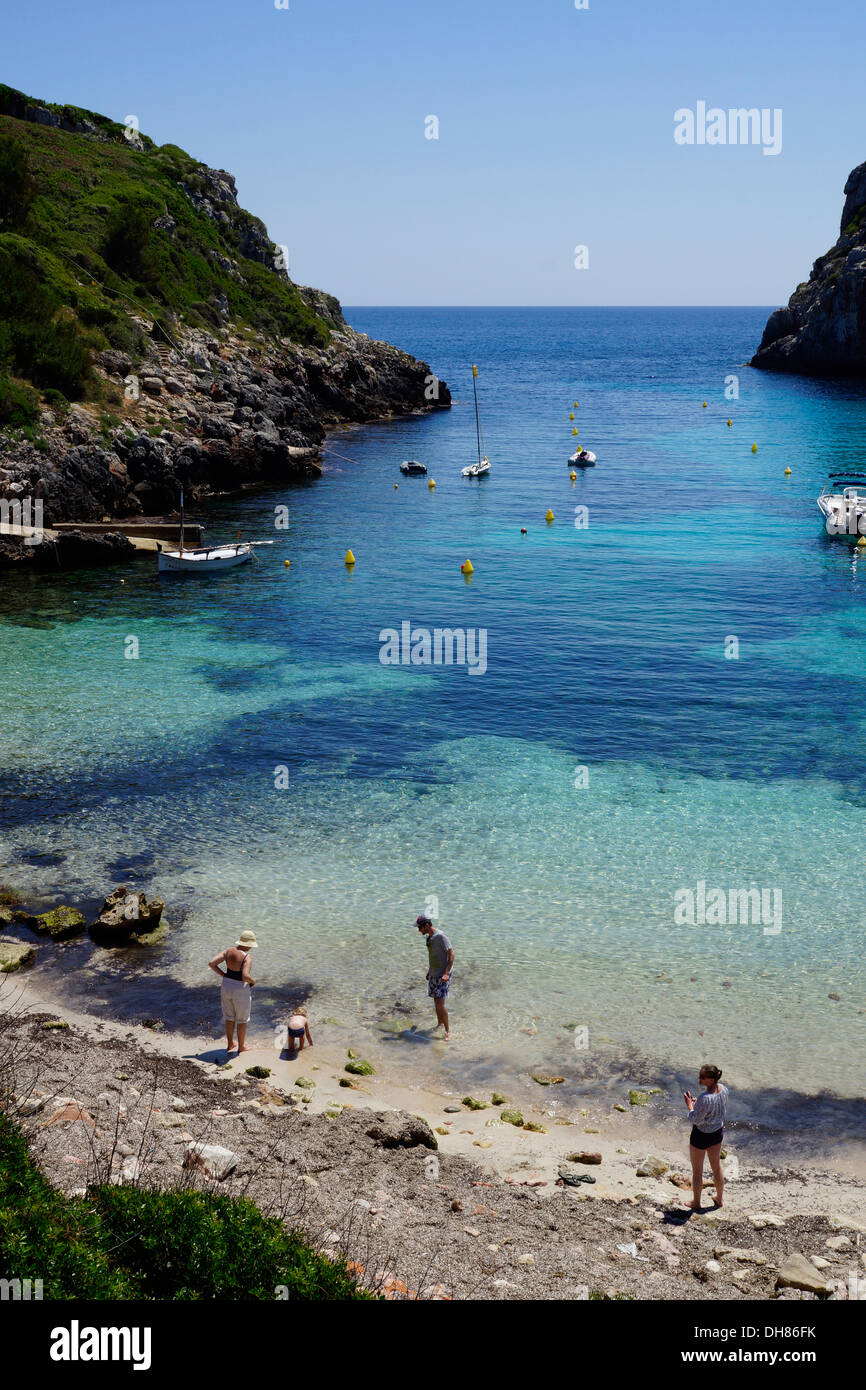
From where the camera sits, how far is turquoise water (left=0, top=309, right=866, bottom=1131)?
2047 cm

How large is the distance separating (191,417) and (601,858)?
184ft

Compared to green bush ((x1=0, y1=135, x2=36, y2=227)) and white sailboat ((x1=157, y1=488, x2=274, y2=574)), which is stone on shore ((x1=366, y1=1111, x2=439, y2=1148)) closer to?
white sailboat ((x1=157, y1=488, x2=274, y2=574))

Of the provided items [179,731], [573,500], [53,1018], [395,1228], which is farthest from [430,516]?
[395,1228]

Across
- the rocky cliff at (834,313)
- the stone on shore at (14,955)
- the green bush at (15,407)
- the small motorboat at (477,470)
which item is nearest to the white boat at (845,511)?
the small motorboat at (477,470)

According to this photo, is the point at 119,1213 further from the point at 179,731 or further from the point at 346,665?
the point at 346,665

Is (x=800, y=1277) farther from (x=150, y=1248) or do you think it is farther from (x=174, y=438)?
(x=174, y=438)

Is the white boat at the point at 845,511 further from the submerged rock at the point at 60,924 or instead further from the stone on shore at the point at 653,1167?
the stone on shore at the point at 653,1167

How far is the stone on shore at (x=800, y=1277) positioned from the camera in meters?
12.3

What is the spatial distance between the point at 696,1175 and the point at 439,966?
19.5 ft

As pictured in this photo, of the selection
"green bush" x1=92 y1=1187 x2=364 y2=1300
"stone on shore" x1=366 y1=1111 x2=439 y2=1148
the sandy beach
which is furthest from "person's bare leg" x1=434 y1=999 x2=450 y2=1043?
"green bush" x1=92 y1=1187 x2=364 y2=1300

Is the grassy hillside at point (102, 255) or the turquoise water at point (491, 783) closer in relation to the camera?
the turquoise water at point (491, 783)

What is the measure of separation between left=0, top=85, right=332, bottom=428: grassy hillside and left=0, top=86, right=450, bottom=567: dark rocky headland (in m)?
0.17

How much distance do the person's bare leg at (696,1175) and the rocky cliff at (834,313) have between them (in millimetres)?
134928
